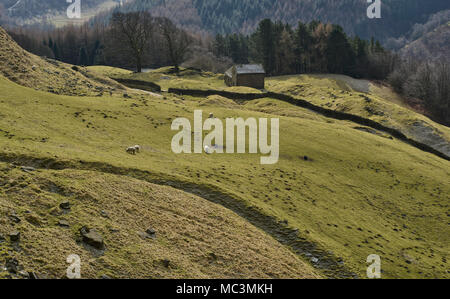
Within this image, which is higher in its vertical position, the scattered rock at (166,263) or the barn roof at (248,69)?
the barn roof at (248,69)

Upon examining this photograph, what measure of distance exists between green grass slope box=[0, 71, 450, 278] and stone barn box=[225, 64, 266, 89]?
5900cm

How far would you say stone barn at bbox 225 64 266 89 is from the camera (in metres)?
120

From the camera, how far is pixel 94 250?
21141 mm

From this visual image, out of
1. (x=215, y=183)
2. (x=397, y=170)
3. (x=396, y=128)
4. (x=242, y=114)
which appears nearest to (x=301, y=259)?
(x=215, y=183)

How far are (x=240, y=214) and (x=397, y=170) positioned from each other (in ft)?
106

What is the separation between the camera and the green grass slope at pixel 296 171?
111 ft

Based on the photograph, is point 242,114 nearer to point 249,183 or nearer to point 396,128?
point 249,183

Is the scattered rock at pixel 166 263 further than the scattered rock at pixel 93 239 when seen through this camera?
Yes

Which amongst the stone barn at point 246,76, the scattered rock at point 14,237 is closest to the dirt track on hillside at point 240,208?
the scattered rock at point 14,237

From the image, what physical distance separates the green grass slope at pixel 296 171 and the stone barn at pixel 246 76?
59.0 meters

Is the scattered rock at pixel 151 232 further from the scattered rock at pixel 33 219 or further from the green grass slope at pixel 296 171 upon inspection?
the green grass slope at pixel 296 171

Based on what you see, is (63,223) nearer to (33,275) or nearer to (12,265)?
(12,265)

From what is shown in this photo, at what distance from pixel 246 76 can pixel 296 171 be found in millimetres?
78306

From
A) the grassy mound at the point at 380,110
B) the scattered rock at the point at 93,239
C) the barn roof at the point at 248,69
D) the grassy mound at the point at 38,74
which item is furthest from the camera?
the barn roof at the point at 248,69
